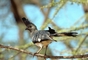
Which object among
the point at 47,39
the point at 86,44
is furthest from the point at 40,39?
the point at 86,44

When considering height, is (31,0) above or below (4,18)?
above

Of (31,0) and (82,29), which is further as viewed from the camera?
(31,0)

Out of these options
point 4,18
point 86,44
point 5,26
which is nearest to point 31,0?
point 4,18

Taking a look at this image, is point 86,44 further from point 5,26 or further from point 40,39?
point 5,26

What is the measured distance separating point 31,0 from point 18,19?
538mm

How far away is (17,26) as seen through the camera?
11.2 feet

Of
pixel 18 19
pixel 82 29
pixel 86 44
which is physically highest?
pixel 18 19

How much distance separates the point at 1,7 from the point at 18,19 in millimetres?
343

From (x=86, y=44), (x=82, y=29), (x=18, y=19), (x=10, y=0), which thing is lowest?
(x=86, y=44)

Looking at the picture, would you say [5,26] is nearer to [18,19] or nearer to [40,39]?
[18,19]

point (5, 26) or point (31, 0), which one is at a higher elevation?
point (31, 0)

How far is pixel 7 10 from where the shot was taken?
3674 mm

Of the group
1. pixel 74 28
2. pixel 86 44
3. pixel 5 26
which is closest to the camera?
pixel 74 28

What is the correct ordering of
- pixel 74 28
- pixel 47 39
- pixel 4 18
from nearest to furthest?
pixel 47 39, pixel 74 28, pixel 4 18
